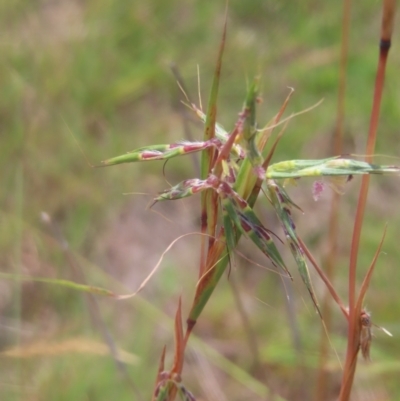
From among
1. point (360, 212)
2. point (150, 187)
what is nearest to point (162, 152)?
point (360, 212)

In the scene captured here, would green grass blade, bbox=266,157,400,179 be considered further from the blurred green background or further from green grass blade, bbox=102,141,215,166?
the blurred green background

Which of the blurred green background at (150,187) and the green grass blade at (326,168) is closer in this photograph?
the green grass blade at (326,168)

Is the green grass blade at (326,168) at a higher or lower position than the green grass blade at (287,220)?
higher

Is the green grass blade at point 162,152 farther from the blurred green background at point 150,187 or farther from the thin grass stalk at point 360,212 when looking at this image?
the blurred green background at point 150,187

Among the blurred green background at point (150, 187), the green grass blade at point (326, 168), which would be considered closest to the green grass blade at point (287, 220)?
the green grass blade at point (326, 168)

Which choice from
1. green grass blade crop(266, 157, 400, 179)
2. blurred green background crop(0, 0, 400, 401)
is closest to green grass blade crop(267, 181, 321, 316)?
green grass blade crop(266, 157, 400, 179)

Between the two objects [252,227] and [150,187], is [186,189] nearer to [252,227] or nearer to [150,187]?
[252,227]

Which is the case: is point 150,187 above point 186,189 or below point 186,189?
below

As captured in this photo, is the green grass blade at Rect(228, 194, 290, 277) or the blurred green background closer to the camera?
the green grass blade at Rect(228, 194, 290, 277)
